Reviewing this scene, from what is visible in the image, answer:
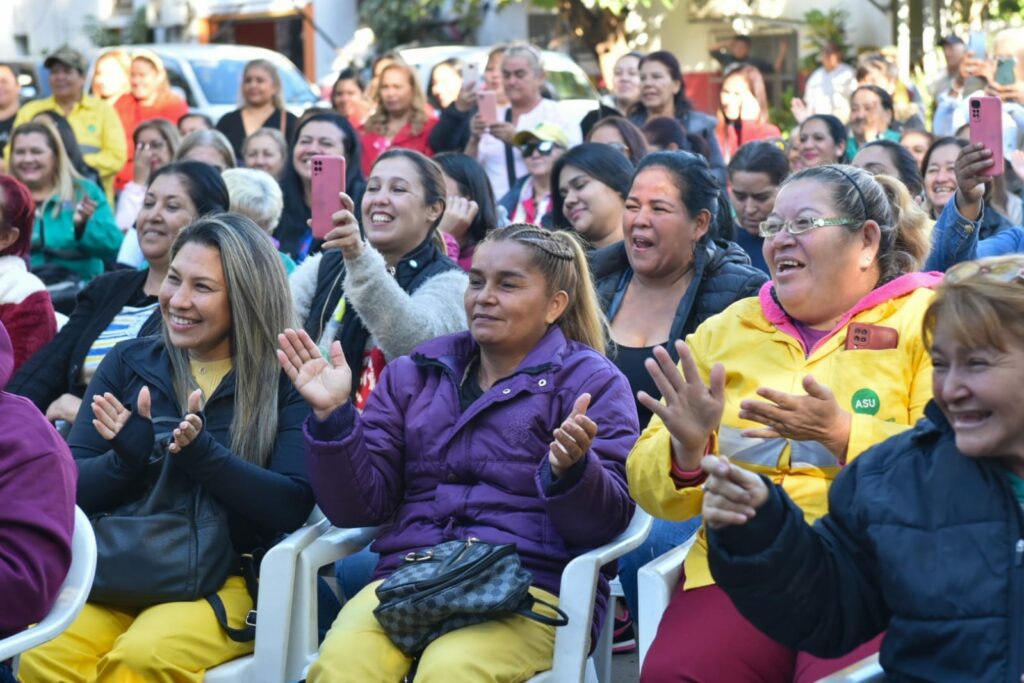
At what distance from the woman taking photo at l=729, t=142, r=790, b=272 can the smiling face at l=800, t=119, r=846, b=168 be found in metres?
1.58

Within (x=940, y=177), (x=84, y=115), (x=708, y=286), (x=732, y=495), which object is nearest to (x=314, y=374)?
(x=732, y=495)

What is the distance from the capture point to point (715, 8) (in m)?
23.8

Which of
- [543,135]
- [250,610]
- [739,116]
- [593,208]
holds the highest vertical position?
[543,135]

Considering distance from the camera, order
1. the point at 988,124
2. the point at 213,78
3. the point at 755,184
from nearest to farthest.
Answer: the point at 988,124 → the point at 755,184 → the point at 213,78

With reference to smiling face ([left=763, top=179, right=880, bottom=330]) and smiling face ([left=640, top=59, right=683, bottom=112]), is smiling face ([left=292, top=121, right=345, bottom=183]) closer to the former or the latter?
smiling face ([left=640, top=59, right=683, bottom=112])

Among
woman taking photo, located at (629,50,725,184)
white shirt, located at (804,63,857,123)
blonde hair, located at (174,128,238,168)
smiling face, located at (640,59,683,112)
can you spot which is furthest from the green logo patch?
white shirt, located at (804,63,857,123)

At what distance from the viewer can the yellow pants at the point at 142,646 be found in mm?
4035

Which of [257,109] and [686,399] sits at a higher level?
[686,399]

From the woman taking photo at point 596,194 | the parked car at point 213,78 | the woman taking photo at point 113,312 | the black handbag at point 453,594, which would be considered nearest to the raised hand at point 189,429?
the black handbag at point 453,594

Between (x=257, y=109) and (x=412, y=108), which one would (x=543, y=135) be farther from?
(x=257, y=109)

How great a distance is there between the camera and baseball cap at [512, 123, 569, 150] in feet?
26.2

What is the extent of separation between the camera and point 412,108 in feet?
33.3

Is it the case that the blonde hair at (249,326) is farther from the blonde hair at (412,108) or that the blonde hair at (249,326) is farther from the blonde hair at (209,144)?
the blonde hair at (412,108)

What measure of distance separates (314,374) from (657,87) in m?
6.26
